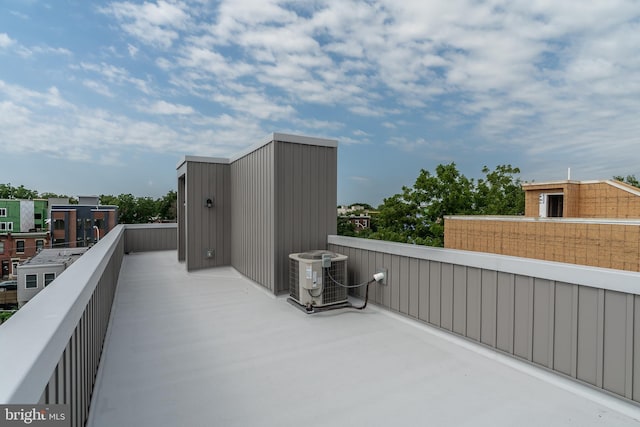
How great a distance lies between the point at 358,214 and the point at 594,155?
890 inches

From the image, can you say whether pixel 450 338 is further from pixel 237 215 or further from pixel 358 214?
pixel 358 214

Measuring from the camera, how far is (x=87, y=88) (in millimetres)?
9289

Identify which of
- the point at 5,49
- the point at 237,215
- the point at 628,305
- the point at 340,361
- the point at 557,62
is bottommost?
the point at 340,361

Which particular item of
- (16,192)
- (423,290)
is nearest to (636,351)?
(423,290)

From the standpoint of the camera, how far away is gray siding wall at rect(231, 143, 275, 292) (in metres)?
4.55

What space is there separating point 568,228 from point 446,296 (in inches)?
223

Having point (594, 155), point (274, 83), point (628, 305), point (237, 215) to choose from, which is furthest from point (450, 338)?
point (594, 155)

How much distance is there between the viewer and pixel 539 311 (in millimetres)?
2334

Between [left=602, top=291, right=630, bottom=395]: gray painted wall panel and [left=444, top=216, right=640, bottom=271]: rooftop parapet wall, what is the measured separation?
5.42m

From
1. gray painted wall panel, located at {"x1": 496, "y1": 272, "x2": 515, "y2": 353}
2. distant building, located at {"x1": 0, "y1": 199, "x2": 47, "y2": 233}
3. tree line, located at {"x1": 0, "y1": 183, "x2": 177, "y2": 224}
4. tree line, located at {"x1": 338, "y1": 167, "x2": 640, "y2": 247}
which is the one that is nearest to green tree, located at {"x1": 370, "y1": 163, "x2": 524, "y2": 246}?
tree line, located at {"x1": 338, "y1": 167, "x2": 640, "y2": 247}

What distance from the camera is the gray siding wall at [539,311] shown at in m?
1.96

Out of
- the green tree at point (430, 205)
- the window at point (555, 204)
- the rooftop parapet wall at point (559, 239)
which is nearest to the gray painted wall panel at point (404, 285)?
the rooftop parapet wall at point (559, 239)

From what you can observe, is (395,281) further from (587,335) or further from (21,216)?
(21,216)

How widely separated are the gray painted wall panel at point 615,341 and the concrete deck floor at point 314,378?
122 millimetres
